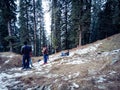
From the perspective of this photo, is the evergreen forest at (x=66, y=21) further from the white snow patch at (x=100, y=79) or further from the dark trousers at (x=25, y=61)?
the white snow patch at (x=100, y=79)

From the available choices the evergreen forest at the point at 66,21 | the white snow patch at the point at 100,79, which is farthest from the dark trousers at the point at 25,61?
the evergreen forest at the point at 66,21

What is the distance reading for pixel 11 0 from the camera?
72.5 feet

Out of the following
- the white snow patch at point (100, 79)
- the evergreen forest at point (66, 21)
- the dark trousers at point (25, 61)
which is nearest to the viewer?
the white snow patch at point (100, 79)

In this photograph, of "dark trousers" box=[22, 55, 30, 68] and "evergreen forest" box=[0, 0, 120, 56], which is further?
"evergreen forest" box=[0, 0, 120, 56]

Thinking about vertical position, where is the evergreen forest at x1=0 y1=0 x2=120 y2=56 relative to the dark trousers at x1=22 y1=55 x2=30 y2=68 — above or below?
above

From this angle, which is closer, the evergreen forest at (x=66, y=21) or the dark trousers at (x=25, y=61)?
the dark trousers at (x=25, y=61)

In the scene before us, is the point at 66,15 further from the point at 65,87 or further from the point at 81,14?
the point at 65,87

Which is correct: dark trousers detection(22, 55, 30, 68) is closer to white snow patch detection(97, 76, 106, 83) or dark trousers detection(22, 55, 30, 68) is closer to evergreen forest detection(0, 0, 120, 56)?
white snow patch detection(97, 76, 106, 83)

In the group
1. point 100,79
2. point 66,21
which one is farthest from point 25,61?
point 66,21

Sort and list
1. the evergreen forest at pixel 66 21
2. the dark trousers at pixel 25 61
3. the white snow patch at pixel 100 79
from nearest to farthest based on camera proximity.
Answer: the white snow patch at pixel 100 79 < the dark trousers at pixel 25 61 < the evergreen forest at pixel 66 21

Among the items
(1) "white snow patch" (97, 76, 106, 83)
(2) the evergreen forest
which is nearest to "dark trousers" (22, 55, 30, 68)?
(1) "white snow patch" (97, 76, 106, 83)

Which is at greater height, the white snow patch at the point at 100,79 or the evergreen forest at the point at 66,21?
the evergreen forest at the point at 66,21

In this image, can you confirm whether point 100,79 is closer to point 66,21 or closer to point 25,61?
point 25,61

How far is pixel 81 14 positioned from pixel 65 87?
1914 centimetres
